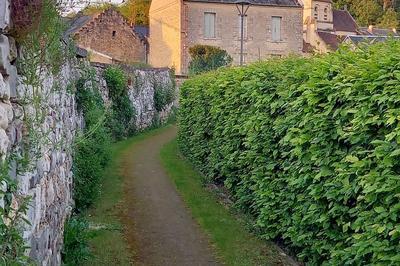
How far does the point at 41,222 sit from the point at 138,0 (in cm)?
5159

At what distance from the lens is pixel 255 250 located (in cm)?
772

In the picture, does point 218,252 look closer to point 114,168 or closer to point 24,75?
point 24,75

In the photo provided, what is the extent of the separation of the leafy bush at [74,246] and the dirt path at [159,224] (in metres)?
0.76

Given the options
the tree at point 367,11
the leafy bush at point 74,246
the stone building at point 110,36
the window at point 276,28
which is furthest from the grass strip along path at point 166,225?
the tree at point 367,11

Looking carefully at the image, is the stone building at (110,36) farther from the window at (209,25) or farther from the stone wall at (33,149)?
the stone wall at (33,149)

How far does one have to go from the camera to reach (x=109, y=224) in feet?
29.4

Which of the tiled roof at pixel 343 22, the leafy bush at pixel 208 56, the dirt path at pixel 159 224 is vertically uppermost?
the tiled roof at pixel 343 22

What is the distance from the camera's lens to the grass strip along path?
24.6ft

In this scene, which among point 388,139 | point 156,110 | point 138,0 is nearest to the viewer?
point 388,139

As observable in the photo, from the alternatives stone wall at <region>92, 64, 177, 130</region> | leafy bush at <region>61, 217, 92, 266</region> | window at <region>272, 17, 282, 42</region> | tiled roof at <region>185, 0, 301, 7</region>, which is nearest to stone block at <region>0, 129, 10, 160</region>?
leafy bush at <region>61, 217, 92, 266</region>

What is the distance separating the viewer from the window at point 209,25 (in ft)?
120

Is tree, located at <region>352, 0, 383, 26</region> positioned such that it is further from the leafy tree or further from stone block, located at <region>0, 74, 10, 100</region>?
stone block, located at <region>0, 74, 10, 100</region>

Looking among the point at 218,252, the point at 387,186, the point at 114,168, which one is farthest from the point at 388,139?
the point at 114,168

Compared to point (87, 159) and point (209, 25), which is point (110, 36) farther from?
point (87, 159)
